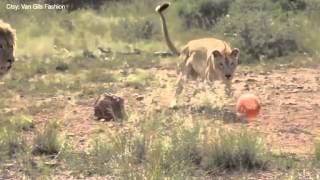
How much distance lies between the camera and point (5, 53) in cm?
928

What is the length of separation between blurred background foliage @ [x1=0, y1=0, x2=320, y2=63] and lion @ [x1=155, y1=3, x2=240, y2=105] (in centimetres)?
543

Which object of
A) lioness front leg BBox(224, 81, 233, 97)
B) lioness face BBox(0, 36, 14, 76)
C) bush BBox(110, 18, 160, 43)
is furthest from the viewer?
bush BBox(110, 18, 160, 43)

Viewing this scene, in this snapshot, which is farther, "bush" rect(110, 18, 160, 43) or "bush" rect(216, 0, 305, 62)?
"bush" rect(110, 18, 160, 43)

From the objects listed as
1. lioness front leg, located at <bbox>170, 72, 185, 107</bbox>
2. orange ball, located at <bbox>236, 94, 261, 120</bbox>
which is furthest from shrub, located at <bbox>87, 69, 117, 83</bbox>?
orange ball, located at <bbox>236, 94, 261, 120</bbox>

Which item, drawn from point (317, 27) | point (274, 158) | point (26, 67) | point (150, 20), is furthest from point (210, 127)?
point (150, 20)

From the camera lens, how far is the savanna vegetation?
7598 millimetres

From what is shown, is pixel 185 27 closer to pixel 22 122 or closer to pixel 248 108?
pixel 248 108

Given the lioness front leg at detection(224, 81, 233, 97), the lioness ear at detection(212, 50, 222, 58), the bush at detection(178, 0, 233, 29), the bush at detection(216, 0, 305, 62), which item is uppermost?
the bush at detection(178, 0, 233, 29)

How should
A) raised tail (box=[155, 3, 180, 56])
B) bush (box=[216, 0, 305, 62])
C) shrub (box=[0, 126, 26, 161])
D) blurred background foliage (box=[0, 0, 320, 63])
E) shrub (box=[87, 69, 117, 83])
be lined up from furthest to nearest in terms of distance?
blurred background foliage (box=[0, 0, 320, 63]) → bush (box=[216, 0, 305, 62]) → shrub (box=[87, 69, 117, 83]) → raised tail (box=[155, 3, 180, 56]) → shrub (box=[0, 126, 26, 161])

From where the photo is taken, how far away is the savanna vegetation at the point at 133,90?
7598 millimetres

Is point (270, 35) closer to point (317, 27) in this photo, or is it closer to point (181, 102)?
point (317, 27)

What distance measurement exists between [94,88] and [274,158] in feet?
20.8

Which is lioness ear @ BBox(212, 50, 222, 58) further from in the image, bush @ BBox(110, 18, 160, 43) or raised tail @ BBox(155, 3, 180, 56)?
bush @ BBox(110, 18, 160, 43)

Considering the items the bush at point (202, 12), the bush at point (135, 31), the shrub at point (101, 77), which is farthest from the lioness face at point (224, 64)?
the bush at point (202, 12)
